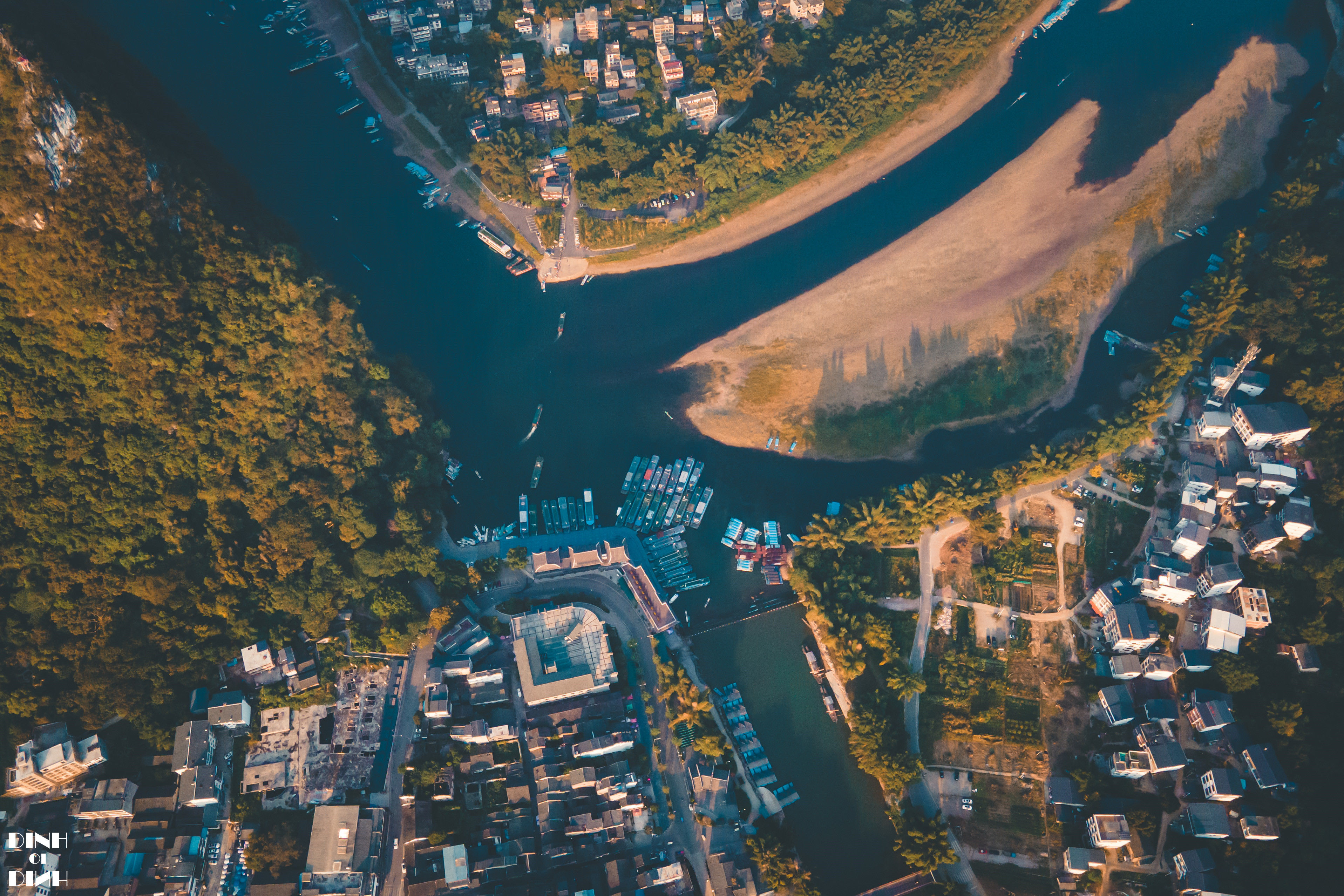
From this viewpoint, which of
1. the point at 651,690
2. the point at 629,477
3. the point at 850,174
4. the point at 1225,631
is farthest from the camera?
the point at 850,174

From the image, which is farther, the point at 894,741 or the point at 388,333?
the point at 388,333

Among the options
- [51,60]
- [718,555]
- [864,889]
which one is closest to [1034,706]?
[864,889]

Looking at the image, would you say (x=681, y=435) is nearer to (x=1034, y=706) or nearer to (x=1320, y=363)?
(x=1034, y=706)

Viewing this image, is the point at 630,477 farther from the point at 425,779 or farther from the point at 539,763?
the point at 425,779

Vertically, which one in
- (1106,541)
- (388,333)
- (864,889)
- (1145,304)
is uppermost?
(388,333)

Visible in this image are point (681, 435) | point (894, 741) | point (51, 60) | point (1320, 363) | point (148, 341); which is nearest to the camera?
point (51, 60)

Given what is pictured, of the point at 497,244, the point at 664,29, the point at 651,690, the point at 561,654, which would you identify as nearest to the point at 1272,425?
the point at 651,690
